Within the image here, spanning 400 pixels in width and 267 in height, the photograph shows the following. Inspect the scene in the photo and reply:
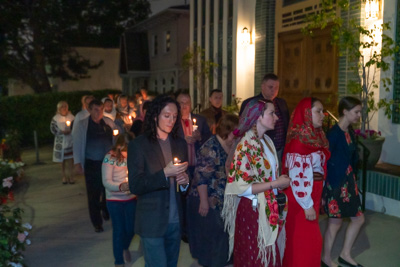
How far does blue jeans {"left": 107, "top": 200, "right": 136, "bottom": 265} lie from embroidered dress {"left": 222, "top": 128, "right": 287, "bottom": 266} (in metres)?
1.71

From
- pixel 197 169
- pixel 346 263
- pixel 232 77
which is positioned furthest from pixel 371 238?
pixel 232 77

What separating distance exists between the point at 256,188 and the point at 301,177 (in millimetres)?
681

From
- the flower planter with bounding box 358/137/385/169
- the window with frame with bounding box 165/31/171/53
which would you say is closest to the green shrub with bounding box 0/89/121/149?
the window with frame with bounding box 165/31/171/53

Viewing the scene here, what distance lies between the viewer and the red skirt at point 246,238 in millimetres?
4168

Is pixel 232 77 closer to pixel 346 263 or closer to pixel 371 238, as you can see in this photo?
pixel 371 238

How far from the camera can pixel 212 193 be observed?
504cm

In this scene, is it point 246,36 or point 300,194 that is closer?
point 300,194

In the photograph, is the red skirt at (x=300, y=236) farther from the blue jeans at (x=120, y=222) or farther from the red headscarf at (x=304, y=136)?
the blue jeans at (x=120, y=222)

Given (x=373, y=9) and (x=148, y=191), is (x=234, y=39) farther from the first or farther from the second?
(x=148, y=191)

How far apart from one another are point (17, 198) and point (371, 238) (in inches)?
263

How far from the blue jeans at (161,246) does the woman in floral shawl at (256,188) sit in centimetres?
56

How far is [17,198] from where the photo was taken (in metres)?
9.66

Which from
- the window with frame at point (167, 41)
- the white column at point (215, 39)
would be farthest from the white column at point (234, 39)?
the window with frame at point (167, 41)

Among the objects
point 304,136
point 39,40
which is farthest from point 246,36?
point 39,40
